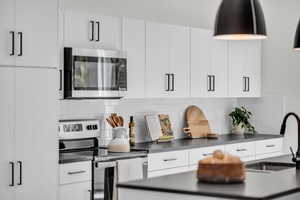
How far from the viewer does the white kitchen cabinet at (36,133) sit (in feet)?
14.5

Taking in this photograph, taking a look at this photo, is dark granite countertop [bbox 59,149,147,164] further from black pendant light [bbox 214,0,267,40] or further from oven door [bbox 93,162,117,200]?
black pendant light [bbox 214,0,267,40]

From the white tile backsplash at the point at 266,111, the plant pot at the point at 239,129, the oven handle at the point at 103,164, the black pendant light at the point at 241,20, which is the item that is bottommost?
the oven handle at the point at 103,164

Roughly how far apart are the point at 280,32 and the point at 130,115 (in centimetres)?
249

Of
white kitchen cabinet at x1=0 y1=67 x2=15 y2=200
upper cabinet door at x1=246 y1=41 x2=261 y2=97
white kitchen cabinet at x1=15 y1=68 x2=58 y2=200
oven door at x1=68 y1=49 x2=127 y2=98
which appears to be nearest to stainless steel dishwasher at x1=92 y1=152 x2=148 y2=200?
white kitchen cabinet at x1=15 y1=68 x2=58 y2=200

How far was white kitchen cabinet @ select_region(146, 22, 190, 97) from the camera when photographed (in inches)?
236

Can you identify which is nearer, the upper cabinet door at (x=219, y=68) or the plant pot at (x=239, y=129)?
the upper cabinet door at (x=219, y=68)

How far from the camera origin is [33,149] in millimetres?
4516

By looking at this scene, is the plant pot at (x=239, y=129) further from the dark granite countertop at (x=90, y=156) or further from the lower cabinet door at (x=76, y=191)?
the lower cabinet door at (x=76, y=191)

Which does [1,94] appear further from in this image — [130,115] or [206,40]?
[206,40]

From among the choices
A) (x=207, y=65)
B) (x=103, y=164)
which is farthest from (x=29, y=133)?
(x=207, y=65)

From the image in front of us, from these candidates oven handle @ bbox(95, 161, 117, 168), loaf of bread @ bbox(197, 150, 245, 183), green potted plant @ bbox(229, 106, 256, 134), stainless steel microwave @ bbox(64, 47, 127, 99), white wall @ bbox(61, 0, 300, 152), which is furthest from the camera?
green potted plant @ bbox(229, 106, 256, 134)

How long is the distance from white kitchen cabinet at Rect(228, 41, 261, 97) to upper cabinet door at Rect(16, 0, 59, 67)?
3.03 m

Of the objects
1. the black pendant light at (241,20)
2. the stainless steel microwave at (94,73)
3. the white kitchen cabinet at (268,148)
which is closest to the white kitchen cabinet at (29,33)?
the stainless steel microwave at (94,73)

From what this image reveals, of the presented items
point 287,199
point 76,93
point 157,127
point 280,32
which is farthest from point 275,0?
point 287,199
